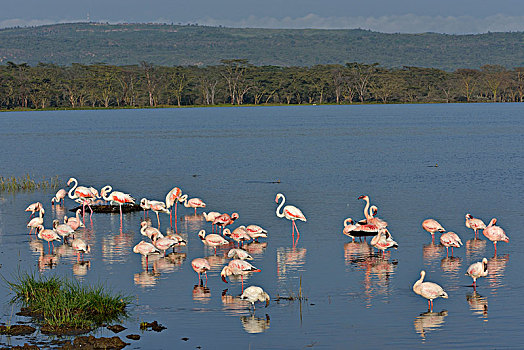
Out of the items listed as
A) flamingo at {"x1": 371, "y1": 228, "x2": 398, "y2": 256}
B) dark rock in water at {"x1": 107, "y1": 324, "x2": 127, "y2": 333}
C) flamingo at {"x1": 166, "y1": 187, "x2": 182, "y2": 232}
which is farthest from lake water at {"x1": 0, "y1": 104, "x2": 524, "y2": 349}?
flamingo at {"x1": 166, "y1": 187, "x2": 182, "y2": 232}

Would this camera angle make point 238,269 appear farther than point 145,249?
No

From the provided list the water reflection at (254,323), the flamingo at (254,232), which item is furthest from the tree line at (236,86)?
the water reflection at (254,323)

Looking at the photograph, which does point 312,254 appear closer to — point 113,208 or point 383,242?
point 383,242

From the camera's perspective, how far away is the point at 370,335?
1315 centimetres

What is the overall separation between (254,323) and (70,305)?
10.1ft

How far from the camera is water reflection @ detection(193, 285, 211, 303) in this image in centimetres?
1529

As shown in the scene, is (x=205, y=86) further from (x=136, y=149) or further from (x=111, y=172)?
(x=111, y=172)

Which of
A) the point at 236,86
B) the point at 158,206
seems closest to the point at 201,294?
the point at 158,206

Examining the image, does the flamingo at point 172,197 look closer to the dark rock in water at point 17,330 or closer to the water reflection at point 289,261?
the water reflection at point 289,261

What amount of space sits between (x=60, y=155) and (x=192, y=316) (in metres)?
42.0

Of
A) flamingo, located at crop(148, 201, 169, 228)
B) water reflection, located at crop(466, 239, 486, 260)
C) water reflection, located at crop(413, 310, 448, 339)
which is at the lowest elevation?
water reflection, located at crop(413, 310, 448, 339)

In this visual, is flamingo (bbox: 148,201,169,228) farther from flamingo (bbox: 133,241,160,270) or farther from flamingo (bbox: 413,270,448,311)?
flamingo (bbox: 413,270,448,311)

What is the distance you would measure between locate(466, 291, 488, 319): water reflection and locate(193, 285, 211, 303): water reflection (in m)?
4.82

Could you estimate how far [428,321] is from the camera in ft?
45.4
